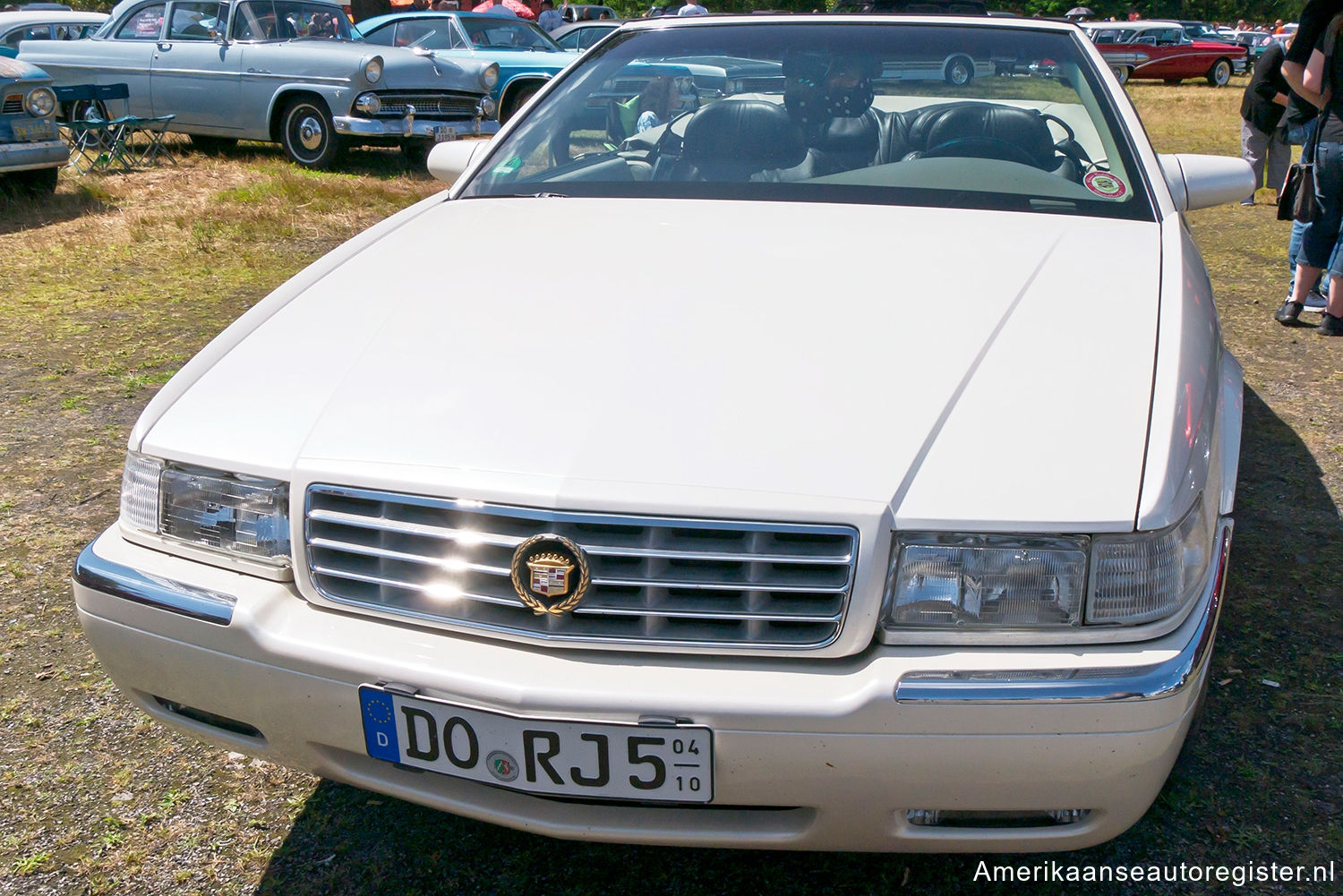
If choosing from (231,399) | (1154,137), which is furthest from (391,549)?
(1154,137)

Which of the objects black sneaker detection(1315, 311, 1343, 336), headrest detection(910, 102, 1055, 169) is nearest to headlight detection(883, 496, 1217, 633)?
headrest detection(910, 102, 1055, 169)

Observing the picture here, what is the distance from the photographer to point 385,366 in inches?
75.2

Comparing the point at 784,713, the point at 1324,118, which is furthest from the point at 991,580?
the point at 1324,118

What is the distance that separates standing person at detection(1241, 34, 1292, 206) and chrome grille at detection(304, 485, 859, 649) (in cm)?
630

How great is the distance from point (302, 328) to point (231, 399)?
10.2 inches

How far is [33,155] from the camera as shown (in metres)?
7.82

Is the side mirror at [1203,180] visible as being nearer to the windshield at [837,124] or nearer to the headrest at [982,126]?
the windshield at [837,124]

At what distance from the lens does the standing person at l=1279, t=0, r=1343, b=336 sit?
486cm

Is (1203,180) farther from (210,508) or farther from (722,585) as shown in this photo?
(210,508)

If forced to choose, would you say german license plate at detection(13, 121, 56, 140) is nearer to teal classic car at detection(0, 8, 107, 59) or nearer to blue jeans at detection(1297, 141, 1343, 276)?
teal classic car at detection(0, 8, 107, 59)

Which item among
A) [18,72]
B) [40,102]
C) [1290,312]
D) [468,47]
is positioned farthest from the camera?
[468,47]

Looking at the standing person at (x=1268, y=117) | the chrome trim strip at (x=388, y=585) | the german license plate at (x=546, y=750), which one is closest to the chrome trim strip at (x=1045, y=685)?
the german license plate at (x=546, y=750)

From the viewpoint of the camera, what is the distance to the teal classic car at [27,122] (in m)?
7.62

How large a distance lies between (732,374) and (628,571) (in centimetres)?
40
